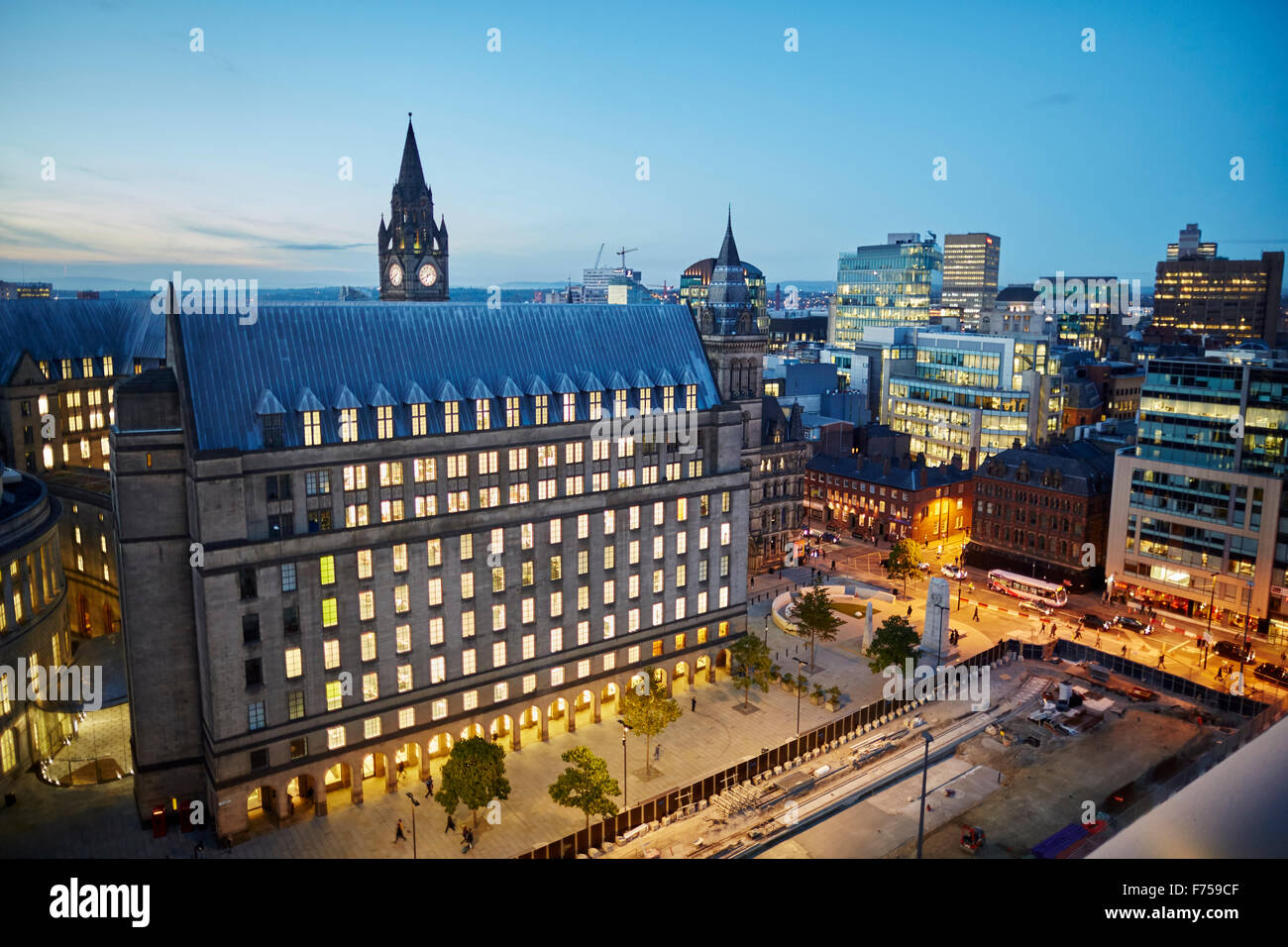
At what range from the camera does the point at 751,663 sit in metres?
81.8

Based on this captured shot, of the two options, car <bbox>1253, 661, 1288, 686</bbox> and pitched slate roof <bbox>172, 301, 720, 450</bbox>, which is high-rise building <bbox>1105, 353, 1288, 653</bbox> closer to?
car <bbox>1253, 661, 1288, 686</bbox>

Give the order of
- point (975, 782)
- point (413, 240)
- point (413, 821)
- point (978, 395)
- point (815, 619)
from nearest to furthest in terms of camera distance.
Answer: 1. point (413, 821)
2. point (975, 782)
3. point (815, 619)
4. point (413, 240)
5. point (978, 395)

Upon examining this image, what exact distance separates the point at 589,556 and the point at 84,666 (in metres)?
47.0

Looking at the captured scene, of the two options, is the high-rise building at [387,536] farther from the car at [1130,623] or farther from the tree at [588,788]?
the car at [1130,623]

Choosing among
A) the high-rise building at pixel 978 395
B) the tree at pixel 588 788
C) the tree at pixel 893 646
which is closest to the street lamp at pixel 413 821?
the tree at pixel 588 788

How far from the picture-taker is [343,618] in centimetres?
6525

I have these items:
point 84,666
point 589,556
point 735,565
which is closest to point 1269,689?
Result: point 735,565

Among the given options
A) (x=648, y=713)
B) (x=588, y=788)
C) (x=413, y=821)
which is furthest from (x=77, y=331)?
(x=588, y=788)

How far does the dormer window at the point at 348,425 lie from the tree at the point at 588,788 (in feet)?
93.0

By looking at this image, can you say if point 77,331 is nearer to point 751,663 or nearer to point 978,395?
point 751,663

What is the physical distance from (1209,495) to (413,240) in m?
113

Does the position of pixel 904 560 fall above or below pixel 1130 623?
above
